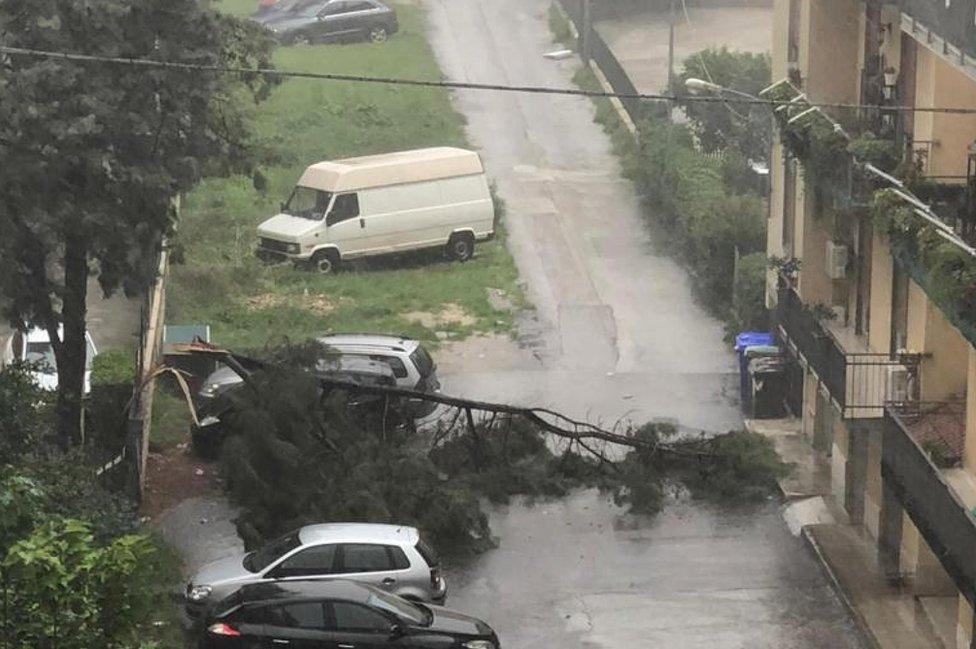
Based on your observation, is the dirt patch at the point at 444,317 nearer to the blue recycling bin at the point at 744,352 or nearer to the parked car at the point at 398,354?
the parked car at the point at 398,354

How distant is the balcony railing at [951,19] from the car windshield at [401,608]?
315 inches

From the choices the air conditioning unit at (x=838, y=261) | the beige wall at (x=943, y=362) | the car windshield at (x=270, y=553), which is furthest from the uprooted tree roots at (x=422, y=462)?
the beige wall at (x=943, y=362)

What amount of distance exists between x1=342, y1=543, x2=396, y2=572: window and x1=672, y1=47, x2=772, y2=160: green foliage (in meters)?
22.4

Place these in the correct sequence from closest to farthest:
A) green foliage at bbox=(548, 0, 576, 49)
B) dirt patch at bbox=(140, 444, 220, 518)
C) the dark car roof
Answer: the dark car roof, dirt patch at bbox=(140, 444, 220, 518), green foliage at bbox=(548, 0, 576, 49)

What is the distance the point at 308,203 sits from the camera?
4034 centimetres

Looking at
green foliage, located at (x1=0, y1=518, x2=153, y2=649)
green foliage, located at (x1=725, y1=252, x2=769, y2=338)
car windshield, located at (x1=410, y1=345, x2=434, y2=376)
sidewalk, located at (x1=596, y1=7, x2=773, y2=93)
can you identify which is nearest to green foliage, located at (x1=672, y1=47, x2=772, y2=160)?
sidewalk, located at (x1=596, y1=7, x2=773, y2=93)

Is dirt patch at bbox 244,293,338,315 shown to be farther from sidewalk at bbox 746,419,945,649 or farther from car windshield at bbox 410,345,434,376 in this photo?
sidewalk at bbox 746,419,945,649

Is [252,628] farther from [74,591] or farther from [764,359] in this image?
[764,359]

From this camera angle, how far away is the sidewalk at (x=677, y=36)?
172 ft

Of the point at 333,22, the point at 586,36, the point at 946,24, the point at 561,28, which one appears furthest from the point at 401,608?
the point at 561,28

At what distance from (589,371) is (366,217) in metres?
7.77

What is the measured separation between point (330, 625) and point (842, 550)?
809cm

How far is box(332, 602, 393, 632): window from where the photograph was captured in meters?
20.3

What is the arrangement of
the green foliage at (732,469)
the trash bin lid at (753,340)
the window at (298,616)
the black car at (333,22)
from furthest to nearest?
the black car at (333,22)
the trash bin lid at (753,340)
the green foliage at (732,469)
the window at (298,616)
